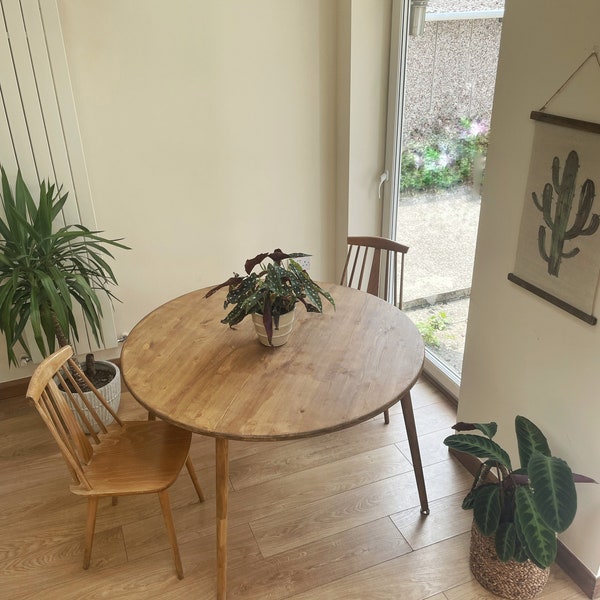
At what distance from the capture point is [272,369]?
191 centimetres

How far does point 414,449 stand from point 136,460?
104 centimetres

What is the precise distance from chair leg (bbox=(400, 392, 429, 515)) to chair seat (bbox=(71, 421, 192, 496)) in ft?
2.68

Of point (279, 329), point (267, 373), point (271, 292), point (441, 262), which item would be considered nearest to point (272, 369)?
point (267, 373)

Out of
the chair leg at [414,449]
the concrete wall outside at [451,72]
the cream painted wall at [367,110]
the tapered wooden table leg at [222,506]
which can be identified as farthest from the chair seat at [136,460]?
the concrete wall outside at [451,72]

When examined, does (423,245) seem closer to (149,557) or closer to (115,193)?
(115,193)

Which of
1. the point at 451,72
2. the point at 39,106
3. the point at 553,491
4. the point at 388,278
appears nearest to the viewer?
the point at 553,491

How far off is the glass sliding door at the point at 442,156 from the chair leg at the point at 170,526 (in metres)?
1.62

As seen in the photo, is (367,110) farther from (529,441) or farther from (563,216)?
(529,441)

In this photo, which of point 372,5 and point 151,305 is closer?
point 372,5

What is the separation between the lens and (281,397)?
1.75m

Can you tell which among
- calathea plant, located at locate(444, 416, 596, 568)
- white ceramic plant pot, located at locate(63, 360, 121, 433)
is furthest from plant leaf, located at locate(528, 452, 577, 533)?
white ceramic plant pot, located at locate(63, 360, 121, 433)

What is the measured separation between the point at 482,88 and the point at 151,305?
202 centimetres

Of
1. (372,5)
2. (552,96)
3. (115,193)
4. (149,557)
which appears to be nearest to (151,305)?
(115,193)

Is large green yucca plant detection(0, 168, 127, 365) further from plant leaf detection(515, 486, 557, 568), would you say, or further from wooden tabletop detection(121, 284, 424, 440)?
plant leaf detection(515, 486, 557, 568)
